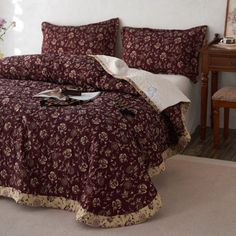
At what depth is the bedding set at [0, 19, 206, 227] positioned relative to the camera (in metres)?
2.78

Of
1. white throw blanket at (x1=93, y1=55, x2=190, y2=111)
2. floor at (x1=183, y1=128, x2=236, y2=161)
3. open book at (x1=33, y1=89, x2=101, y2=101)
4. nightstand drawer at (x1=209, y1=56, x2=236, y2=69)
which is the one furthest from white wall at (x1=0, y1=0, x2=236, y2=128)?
open book at (x1=33, y1=89, x2=101, y2=101)

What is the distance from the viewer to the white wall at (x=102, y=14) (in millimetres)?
4246

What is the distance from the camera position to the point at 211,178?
11.3 ft

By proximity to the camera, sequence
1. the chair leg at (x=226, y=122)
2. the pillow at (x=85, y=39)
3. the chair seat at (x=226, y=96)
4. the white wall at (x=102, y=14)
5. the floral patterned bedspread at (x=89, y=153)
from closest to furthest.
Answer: the floral patterned bedspread at (x=89, y=153)
the chair seat at (x=226, y=96)
the chair leg at (x=226, y=122)
the white wall at (x=102, y=14)
the pillow at (x=85, y=39)

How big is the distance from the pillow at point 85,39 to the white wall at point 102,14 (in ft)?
0.50

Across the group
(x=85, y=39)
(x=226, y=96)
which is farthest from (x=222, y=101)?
(x=85, y=39)

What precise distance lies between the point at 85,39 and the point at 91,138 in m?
1.81

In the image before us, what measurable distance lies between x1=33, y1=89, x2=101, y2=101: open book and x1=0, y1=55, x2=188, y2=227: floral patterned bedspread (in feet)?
0.19

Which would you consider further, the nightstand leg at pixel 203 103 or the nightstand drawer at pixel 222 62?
the nightstand leg at pixel 203 103

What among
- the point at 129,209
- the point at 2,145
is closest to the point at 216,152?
the point at 129,209

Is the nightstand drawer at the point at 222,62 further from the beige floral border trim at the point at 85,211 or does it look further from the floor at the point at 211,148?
the beige floral border trim at the point at 85,211

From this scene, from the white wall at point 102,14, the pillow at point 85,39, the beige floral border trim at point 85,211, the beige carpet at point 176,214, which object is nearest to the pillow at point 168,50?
the white wall at point 102,14

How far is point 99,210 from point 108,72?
3.37ft

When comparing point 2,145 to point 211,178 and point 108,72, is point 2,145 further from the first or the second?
point 211,178
